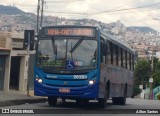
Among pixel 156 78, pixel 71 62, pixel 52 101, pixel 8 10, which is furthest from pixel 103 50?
pixel 8 10

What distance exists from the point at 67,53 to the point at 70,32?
953 millimetres

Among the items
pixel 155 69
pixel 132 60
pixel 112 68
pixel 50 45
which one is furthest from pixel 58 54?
pixel 155 69

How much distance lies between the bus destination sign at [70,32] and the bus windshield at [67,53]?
0.18 metres

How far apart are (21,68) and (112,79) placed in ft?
58.8

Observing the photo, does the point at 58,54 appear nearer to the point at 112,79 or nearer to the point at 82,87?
the point at 82,87

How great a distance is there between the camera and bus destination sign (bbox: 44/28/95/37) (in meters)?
19.9

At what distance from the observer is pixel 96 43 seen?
1980 cm

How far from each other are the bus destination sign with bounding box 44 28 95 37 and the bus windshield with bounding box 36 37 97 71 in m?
0.18

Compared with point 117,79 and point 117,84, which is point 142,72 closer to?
point 117,84

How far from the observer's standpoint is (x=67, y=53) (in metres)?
19.6

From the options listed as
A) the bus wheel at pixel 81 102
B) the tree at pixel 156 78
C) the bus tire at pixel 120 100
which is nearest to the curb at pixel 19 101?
the bus wheel at pixel 81 102

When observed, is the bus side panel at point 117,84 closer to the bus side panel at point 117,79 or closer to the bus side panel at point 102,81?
the bus side panel at point 117,79

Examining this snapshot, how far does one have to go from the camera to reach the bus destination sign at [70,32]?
65.4 ft

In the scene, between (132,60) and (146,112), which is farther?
(132,60)
